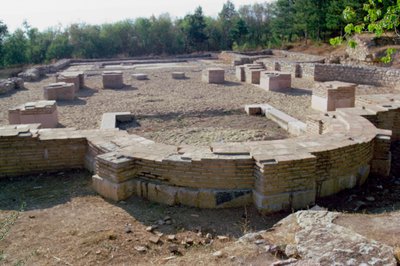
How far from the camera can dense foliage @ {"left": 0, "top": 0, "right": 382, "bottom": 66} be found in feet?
109

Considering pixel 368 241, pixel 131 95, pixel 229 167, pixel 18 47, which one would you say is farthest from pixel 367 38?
pixel 18 47

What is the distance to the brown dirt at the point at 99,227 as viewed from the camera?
4.42 meters

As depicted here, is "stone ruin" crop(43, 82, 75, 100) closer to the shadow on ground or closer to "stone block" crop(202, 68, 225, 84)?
"stone block" crop(202, 68, 225, 84)

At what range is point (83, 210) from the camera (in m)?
5.68

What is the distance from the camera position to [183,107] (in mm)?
12461

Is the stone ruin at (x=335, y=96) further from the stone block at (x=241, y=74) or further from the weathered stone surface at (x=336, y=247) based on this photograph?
the weathered stone surface at (x=336, y=247)

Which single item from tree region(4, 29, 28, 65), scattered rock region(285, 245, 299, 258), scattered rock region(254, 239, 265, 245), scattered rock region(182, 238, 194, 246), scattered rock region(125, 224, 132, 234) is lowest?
scattered rock region(182, 238, 194, 246)

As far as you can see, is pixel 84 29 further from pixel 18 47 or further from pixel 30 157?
pixel 30 157

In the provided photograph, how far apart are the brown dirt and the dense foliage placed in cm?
2823

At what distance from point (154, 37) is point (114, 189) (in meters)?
35.2

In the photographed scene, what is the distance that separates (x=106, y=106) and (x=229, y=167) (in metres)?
8.01

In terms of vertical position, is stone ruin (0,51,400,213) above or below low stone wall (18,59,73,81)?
below

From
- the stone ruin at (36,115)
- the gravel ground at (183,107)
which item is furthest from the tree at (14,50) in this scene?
the stone ruin at (36,115)

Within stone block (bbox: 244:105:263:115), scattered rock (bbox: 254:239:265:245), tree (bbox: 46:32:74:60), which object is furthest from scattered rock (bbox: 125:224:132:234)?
tree (bbox: 46:32:74:60)
